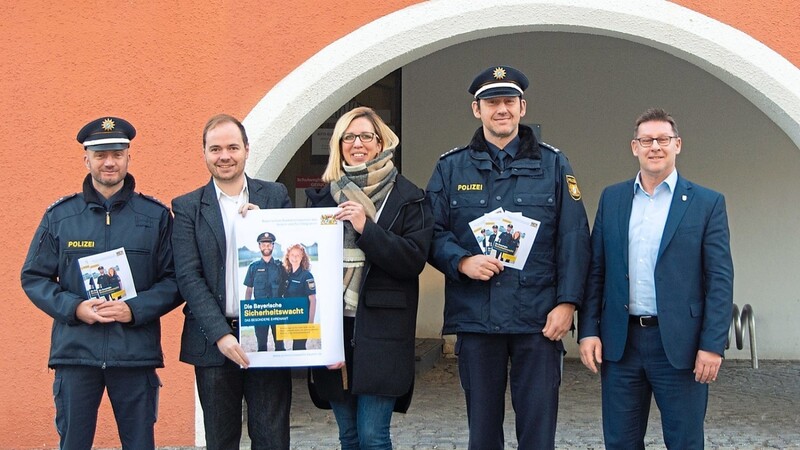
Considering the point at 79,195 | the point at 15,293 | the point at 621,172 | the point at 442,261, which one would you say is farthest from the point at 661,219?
the point at 621,172

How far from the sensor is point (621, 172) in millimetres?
9234

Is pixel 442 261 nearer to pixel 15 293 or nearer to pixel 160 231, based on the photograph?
pixel 160 231

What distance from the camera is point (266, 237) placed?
12.8 ft

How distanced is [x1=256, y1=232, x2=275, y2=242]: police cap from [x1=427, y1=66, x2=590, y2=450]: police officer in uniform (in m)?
0.71

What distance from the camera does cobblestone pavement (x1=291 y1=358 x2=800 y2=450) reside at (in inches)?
246

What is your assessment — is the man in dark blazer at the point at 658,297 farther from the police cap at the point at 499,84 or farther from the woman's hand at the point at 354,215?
the woman's hand at the point at 354,215

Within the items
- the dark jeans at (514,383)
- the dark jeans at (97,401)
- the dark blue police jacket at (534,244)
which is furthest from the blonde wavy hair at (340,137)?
the dark jeans at (97,401)

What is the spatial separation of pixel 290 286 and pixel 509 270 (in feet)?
3.01

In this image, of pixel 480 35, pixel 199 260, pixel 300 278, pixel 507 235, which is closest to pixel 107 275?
pixel 199 260

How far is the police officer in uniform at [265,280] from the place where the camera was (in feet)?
12.7

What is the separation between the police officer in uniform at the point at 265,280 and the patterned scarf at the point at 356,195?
0.30 meters

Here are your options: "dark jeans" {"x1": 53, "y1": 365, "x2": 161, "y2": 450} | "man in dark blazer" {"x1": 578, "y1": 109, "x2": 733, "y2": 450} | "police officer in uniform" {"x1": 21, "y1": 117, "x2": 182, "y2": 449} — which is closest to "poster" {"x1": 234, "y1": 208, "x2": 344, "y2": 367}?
"police officer in uniform" {"x1": 21, "y1": 117, "x2": 182, "y2": 449}

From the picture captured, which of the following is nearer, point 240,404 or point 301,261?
point 301,261

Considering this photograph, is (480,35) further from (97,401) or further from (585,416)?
(97,401)
